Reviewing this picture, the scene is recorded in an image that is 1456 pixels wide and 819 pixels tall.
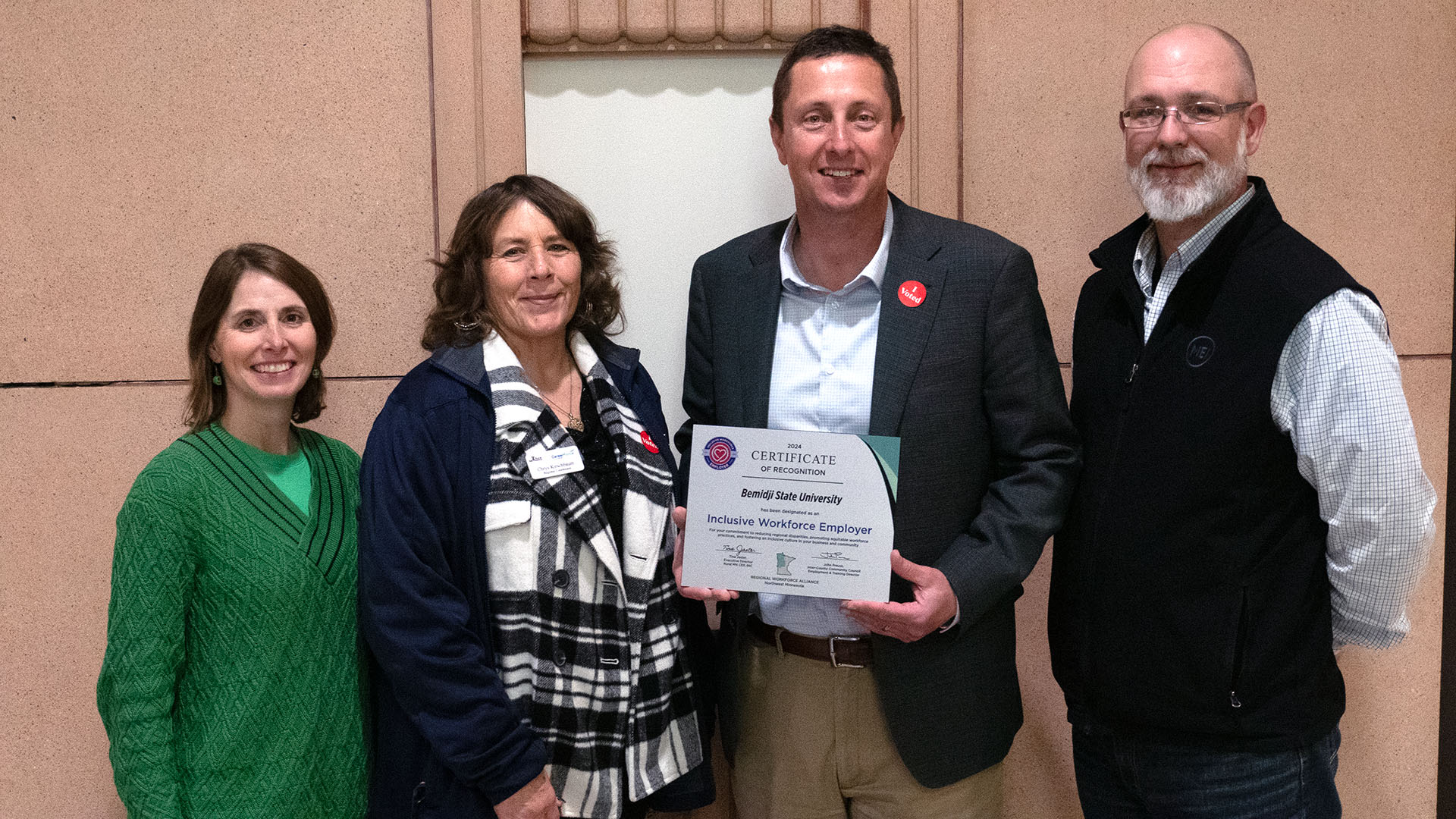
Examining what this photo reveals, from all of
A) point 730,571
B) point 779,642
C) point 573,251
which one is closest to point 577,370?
point 573,251

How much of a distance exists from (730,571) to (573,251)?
0.88 meters

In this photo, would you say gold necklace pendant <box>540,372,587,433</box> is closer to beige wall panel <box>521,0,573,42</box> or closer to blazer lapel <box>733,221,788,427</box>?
blazer lapel <box>733,221,788,427</box>

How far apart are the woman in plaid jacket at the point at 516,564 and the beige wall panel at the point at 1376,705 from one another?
124cm

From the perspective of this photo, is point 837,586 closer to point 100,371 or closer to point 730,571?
point 730,571

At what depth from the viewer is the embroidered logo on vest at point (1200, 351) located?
2.09 m

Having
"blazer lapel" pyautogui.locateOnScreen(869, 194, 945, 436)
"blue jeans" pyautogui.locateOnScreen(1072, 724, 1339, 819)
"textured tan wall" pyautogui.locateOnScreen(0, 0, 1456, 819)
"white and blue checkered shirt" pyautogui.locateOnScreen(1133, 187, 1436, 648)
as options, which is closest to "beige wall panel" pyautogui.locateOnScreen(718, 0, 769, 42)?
"textured tan wall" pyautogui.locateOnScreen(0, 0, 1456, 819)

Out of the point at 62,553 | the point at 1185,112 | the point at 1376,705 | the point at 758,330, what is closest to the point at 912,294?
the point at 758,330

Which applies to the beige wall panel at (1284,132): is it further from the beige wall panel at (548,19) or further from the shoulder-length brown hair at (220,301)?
the shoulder-length brown hair at (220,301)

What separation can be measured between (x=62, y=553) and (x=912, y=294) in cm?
264

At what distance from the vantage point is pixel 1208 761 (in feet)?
6.95

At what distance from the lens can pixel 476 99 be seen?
288 cm

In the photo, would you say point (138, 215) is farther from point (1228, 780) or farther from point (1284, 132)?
point (1284, 132)

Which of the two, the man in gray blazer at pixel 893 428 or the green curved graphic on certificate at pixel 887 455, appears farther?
the man in gray blazer at pixel 893 428

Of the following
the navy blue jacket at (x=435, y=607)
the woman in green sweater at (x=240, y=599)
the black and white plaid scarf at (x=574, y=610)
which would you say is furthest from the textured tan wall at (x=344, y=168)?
the black and white plaid scarf at (x=574, y=610)
